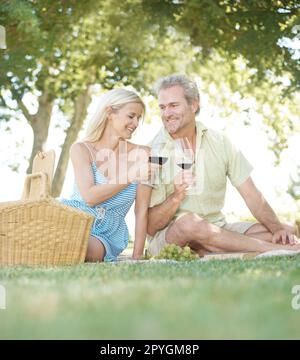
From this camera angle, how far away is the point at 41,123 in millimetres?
11258

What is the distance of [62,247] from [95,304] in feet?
8.13

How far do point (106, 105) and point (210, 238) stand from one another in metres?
1.28

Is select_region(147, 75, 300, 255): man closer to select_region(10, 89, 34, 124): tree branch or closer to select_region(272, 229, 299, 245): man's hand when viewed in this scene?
select_region(272, 229, 299, 245): man's hand

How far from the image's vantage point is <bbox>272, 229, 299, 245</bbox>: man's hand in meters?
5.03

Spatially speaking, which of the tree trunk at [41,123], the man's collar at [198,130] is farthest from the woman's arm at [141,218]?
the tree trunk at [41,123]

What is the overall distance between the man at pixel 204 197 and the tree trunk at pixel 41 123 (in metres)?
6.09

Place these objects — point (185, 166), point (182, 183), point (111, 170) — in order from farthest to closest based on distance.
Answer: point (111, 170)
point (182, 183)
point (185, 166)

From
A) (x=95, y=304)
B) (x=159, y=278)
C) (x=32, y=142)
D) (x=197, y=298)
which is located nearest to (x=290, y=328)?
(x=197, y=298)

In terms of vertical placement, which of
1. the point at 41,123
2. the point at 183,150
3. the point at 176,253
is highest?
the point at 41,123

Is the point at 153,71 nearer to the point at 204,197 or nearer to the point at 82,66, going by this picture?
the point at 82,66

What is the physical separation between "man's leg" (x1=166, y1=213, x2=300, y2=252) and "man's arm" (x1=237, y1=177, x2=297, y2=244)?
0.12 m

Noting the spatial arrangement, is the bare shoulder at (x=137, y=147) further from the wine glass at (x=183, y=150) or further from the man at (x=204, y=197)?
the wine glass at (x=183, y=150)

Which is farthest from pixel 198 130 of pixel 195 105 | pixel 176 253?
pixel 176 253

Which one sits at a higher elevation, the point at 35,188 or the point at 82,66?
the point at 82,66
